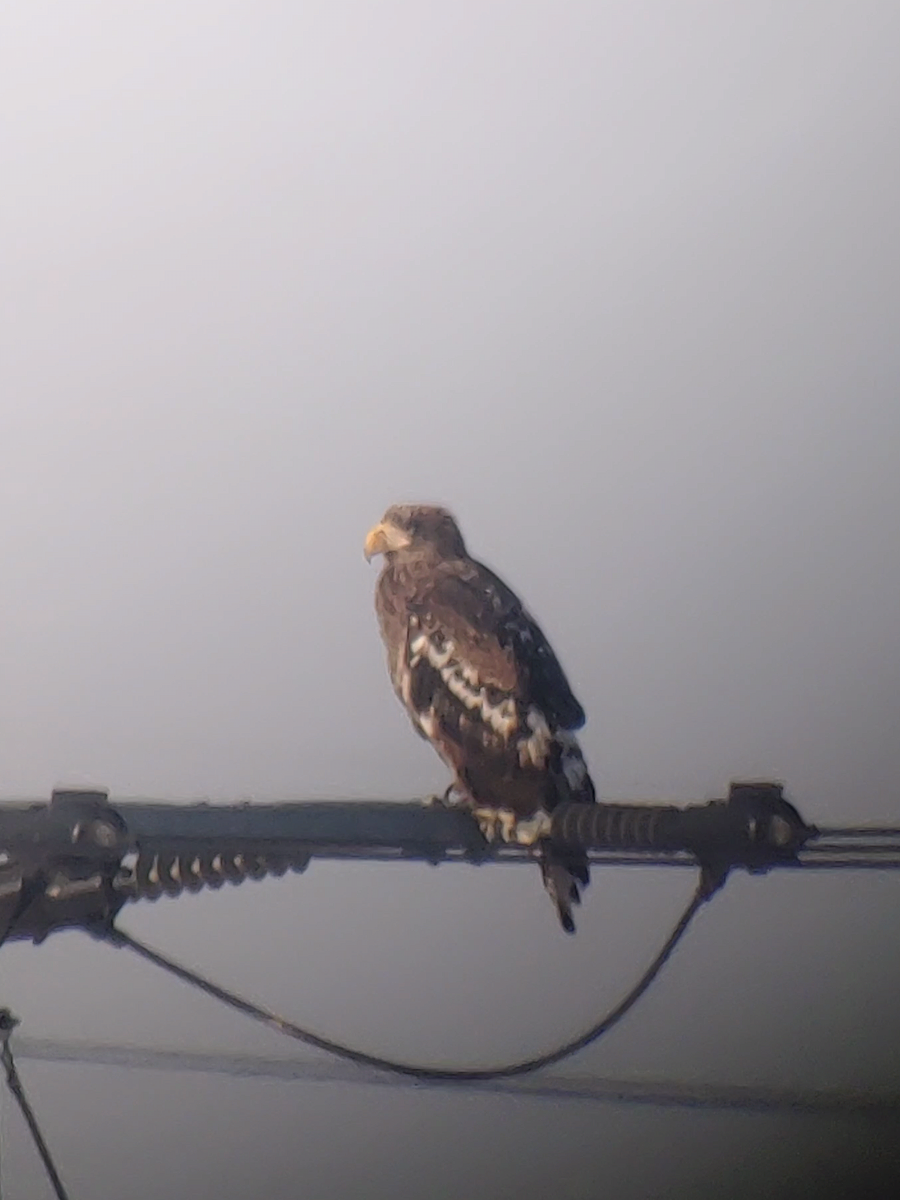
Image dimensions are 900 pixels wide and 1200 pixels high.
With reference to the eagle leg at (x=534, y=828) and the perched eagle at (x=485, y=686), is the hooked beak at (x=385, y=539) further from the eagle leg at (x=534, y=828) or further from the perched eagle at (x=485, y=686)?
the eagle leg at (x=534, y=828)

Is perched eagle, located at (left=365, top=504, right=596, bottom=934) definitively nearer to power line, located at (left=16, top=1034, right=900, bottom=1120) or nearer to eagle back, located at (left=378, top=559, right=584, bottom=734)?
eagle back, located at (left=378, top=559, right=584, bottom=734)

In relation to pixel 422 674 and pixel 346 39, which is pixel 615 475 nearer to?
pixel 422 674

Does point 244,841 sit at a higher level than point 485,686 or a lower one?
lower

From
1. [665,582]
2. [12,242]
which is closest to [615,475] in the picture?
[665,582]

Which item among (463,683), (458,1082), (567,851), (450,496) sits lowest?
(458,1082)

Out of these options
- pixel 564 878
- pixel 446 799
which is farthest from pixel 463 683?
pixel 564 878

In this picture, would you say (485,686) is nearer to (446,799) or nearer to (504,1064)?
(446,799)
